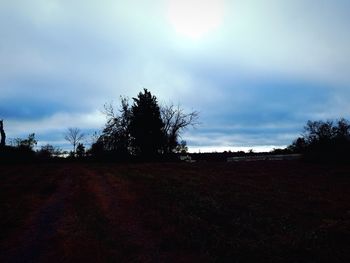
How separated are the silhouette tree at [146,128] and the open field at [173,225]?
50498 mm

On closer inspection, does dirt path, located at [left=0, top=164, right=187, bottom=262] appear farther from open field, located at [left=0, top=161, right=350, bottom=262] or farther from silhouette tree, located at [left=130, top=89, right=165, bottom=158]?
silhouette tree, located at [left=130, top=89, right=165, bottom=158]

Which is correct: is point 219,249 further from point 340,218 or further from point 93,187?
point 93,187

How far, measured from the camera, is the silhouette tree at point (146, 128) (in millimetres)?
75750

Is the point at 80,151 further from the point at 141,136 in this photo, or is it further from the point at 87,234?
the point at 87,234

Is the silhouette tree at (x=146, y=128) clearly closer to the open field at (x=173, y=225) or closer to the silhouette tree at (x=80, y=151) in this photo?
the silhouette tree at (x=80, y=151)

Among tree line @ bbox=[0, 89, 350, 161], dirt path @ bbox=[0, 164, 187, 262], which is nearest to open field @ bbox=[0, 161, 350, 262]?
dirt path @ bbox=[0, 164, 187, 262]

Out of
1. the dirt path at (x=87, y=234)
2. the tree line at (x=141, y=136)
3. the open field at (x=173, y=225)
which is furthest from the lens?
the tree line at (x=141, y=136)

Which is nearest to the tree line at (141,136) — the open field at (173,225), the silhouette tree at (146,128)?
the silhouette tree at (146,128)

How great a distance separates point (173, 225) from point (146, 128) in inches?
2441

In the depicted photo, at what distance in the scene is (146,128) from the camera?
7606 centimetres

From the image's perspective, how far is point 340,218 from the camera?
54.0 feet

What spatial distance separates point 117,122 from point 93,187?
5941cm

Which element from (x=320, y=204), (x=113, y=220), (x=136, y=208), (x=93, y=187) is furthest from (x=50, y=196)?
(x=320, y=204)

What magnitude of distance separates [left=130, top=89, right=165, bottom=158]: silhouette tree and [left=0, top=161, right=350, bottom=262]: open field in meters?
50.5
